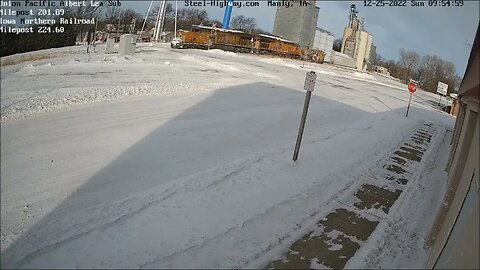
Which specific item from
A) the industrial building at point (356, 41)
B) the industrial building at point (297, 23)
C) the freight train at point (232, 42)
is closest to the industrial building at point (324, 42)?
the industrial building at point (356, 41)

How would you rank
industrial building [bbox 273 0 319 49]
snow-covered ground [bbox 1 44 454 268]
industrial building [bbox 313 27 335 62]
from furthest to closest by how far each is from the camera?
industrial building [bbox 313 27 335 62]
industrial building [bbox 273 0 319 49]
snow-covered ground [bbox 1 44 454 268]

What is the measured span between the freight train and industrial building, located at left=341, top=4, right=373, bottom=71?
2851 cm

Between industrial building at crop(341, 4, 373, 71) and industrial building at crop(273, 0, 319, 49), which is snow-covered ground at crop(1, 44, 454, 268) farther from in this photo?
industrial building at crop(341, 4, 373, 71)

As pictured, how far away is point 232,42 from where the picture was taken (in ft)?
150

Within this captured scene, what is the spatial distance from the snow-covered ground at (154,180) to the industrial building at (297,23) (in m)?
58.5

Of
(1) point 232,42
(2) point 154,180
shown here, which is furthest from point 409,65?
(2) point 154,180

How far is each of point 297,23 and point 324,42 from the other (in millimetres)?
16372

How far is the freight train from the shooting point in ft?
137

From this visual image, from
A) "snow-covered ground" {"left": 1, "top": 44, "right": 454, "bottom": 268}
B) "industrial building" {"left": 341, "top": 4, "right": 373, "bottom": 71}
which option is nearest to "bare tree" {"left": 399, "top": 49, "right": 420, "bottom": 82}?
"industrial building" {"left": 341, "top": 4, "right": 373, "bottom": 71}

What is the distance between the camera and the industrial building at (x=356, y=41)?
80250 mm

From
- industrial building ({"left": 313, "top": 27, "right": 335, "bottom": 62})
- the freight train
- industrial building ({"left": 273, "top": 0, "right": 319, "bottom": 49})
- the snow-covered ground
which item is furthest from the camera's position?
industrial building ({"left": 313, "top": 27, "right": 335, "bottom": 62})

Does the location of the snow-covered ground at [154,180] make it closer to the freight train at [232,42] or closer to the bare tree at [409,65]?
the freight train at [232,42]

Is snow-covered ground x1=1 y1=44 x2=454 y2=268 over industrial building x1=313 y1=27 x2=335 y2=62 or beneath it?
beneath

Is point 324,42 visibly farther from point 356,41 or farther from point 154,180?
point 154,180
